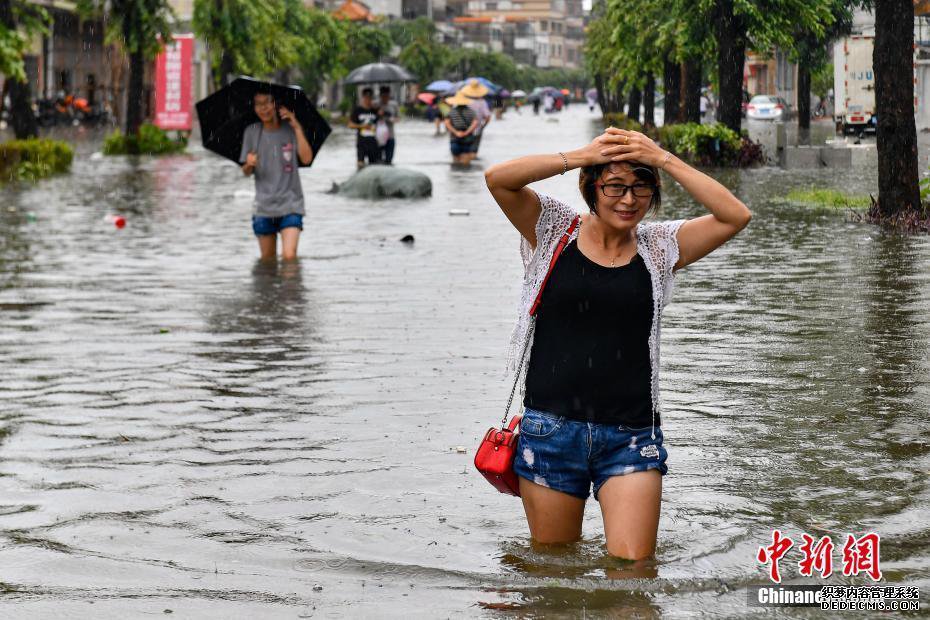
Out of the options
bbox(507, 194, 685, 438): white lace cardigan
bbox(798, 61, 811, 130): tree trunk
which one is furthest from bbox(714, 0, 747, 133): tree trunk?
bbox(507, 194, 685, 438): white lace cardigan

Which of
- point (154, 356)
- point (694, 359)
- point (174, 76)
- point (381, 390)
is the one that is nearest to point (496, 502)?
point (381, 390)

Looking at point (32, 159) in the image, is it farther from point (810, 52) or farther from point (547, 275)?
point (810, 52)

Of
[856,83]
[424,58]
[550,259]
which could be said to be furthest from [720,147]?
[424,58]

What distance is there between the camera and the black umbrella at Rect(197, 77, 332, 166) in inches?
516

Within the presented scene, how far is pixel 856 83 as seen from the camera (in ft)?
152

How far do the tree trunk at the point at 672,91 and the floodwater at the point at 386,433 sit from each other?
91.3 feet

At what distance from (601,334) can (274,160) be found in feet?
27.6

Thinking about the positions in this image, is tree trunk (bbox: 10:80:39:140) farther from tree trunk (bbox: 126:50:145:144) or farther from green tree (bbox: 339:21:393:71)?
green tree (bbox: 339:21:393:71)

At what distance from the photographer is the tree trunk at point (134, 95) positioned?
125 ft

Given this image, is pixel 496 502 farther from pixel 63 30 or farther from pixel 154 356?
pixel 63 30

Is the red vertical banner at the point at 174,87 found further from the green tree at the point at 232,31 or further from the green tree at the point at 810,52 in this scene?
the green tree at the point at 810,52

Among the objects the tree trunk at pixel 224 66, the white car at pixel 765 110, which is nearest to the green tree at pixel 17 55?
the tree trunk at pixel 224 66

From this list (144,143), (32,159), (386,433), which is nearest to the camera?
(386,433)

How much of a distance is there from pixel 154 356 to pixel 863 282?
5725 millimetres
